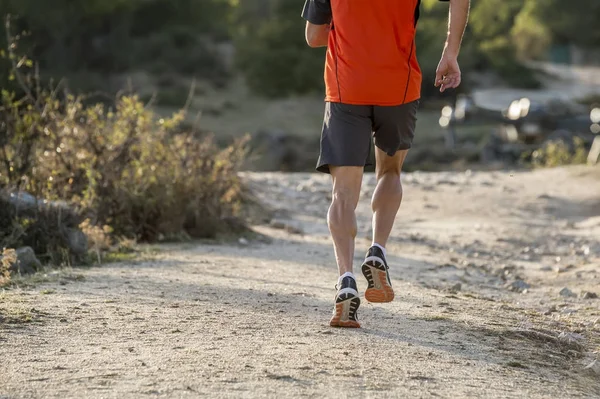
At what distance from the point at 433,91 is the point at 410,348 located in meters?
40.4

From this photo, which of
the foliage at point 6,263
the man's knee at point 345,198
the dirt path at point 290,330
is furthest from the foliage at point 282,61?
the man's knee at point 345,198

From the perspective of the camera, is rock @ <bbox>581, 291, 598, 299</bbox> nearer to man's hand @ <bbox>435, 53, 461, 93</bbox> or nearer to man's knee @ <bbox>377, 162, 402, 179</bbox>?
man's knee @ <bbox>377, 162, 402, 179</bbox>

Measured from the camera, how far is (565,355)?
5.25 meters

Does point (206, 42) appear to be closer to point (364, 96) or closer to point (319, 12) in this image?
point (319, 12)

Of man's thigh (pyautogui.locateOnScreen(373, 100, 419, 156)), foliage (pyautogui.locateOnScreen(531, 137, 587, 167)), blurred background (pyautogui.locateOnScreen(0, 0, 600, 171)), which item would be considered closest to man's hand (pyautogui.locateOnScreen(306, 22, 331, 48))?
man's thigh (pyautogui.locateOnScreen(373, 100, 419, 156))

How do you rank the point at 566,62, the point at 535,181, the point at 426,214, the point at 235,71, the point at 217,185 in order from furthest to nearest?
the point at 566,62 → the point at 235,71 → the point at 535,181 → the point at 426,214 → the point at 217,185

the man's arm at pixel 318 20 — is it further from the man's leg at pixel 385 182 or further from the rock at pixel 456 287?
the rock at pixel 456 287

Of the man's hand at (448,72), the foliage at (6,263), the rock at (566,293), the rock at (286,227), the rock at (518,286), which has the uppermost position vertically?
the man's hand at (448,72)

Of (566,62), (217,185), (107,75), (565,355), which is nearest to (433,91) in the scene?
(107,75)

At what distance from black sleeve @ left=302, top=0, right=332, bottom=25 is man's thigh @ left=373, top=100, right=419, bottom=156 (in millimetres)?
500

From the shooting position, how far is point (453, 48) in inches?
214

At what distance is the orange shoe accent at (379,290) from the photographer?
5379 mm

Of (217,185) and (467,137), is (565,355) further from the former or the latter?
(467,137)

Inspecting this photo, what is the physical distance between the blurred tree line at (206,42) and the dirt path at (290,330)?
28586 mm
